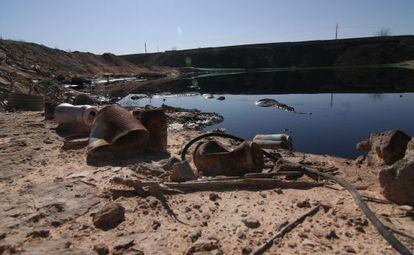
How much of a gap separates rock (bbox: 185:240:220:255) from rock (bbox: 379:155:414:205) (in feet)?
8.12

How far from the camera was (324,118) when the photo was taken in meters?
18.2

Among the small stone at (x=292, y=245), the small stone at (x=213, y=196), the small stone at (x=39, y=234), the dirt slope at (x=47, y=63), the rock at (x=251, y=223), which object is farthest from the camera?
the dirt slope at (x=47, y=63)

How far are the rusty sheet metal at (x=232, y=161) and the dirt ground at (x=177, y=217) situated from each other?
82cm

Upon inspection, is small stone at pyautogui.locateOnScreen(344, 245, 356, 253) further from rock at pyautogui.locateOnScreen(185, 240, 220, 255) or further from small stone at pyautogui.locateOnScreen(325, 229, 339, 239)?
rock at pyautogui.locateOnScreen(185, 240, 220, 255)

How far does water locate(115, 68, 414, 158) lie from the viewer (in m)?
13.5

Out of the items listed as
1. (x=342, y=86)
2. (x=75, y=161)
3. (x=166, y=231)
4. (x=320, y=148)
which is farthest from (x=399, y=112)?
(x=166, y=231)

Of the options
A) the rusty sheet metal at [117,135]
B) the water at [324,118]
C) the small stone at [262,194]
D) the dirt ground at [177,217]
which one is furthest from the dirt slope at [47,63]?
the small stone at [262,194]

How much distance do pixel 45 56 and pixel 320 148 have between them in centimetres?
3905

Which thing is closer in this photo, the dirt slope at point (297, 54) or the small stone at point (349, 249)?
the small stone at point (349, 249)

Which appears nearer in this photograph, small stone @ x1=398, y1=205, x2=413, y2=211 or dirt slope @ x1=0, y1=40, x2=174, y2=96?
small stone @ x1=398, y1=205, x2=413, y2=211

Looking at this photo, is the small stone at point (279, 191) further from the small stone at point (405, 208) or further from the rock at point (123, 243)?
the rock at point (123, 243)

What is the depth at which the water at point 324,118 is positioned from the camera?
1352cm

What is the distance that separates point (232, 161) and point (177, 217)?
194 centimetres

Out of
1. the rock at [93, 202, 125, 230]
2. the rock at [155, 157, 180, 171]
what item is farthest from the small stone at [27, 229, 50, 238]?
the rock at [155, 157, 180, 171]
